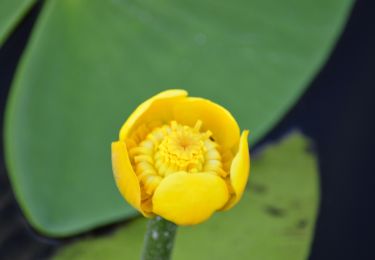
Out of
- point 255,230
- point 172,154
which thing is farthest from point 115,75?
point 172,154

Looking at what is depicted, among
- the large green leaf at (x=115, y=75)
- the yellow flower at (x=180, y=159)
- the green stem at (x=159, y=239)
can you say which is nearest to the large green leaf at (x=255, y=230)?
the large green leaf at (x=115, y=75)

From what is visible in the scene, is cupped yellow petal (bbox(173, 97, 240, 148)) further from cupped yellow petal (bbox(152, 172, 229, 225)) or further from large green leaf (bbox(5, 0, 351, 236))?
large green leaf (bbox(5, 0, 351, 236))

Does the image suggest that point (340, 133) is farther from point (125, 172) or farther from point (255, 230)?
point (125, 172)

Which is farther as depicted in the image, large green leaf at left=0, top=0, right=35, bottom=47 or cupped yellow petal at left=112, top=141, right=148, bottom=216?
large green leaf at left=0, top=0, right=35, bottom=47

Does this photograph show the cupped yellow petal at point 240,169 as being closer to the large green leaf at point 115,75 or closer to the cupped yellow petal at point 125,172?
the cupped yellow petal at point 125,172

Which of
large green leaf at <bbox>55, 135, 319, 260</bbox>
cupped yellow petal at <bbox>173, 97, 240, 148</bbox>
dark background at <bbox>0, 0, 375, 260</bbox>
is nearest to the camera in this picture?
cupped yellow petal at <bbox>173, 97, 240, 148</bbox>

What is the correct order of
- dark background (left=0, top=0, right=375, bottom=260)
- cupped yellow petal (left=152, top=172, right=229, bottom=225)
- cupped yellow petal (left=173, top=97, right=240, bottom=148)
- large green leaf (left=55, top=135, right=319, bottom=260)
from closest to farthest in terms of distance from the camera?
cupped yellow petal (left=152, top=172, right=229, bottom=225)
cupped yellow petal (left=173, top=97, right=240, bottom=148)
large green leaf (left=55, top=135, right=319, bottom=260)
dark background (left=0, top=0, right=375, bottom=260)

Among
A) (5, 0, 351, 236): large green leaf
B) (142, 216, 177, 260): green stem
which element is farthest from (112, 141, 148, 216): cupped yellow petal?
(5, 0, 351, 236): large green leaf

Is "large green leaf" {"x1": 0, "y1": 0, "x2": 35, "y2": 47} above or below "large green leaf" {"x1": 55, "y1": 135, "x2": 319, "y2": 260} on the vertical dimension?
above

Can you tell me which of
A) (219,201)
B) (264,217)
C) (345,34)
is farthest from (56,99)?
(345,34)
